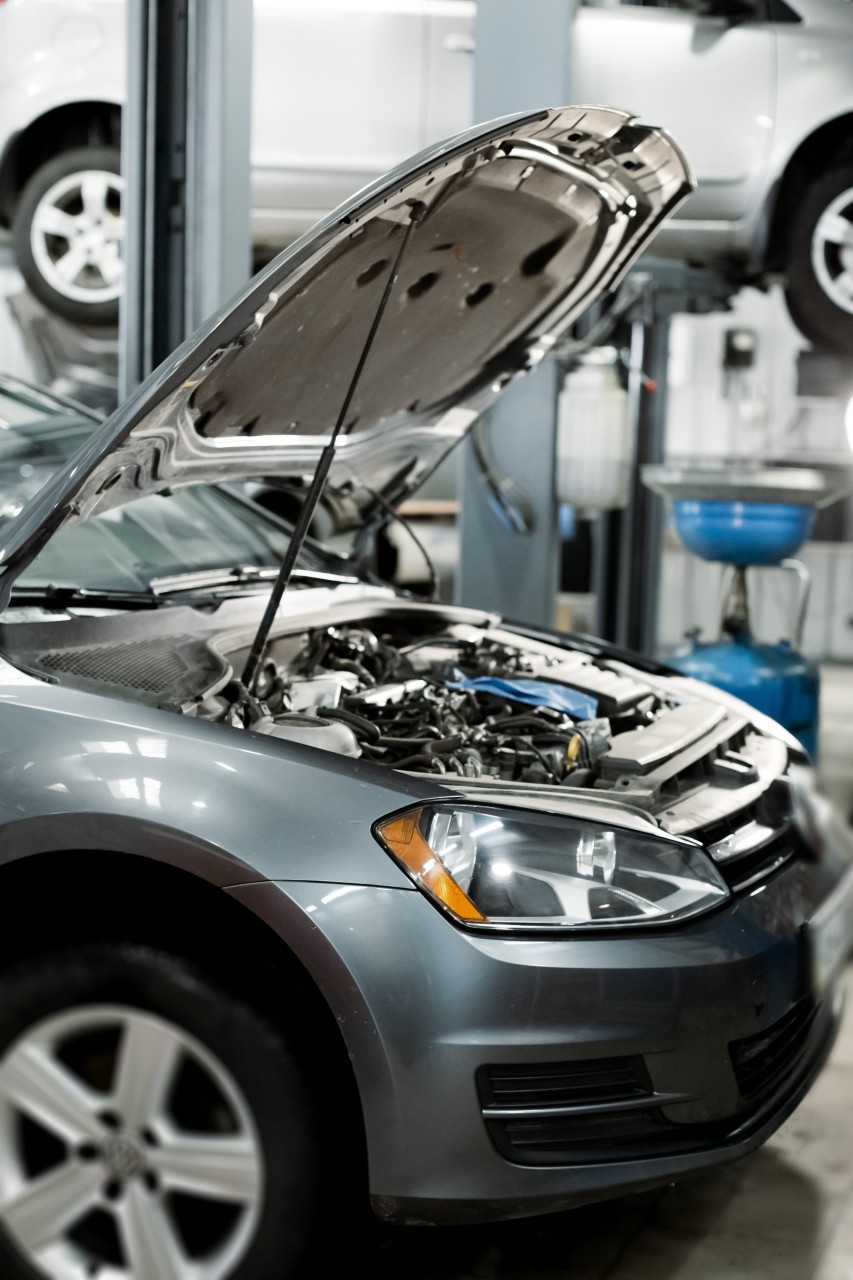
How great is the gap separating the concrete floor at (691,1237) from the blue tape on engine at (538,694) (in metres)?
0.82

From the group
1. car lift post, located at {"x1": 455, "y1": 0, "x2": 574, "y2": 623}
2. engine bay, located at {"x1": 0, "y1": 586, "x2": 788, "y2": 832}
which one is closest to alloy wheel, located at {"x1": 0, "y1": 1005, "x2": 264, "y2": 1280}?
engine bay, located at {"x1": 0, "y1": 586, "x2": 788, "y2": 832}

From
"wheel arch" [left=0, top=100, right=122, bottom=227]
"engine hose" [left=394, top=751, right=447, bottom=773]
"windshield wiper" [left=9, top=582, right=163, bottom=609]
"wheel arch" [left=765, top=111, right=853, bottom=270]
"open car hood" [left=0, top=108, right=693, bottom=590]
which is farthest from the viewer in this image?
"wheel arch" [left=765, top=111, right=853, bottom=270]

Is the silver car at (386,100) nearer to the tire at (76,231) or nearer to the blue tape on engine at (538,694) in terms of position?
the tire at (76,231)

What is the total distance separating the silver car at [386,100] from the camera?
4633 millimetres

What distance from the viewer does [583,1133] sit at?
5.31 feet

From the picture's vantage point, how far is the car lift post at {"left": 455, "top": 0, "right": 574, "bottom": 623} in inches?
169

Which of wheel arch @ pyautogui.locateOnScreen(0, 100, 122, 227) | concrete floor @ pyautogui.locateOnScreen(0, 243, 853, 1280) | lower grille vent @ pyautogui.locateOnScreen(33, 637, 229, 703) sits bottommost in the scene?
concrete floor @ pyautogui.locateOnScreen(0, 243, 853, 1280)

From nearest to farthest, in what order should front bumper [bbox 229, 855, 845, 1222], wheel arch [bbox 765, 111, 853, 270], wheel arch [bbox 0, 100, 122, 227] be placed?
front bumper [bbox 229, 855, 845, 1222] → wheel arch [bbox 0, 100, 122, 227] → wheel arch [bbox 765, 111, 853, 270]

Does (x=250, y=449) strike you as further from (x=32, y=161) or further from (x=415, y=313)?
(x=32, y=161)

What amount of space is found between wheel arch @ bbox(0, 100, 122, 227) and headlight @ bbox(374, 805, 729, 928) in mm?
3641

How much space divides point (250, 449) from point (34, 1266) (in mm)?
1399

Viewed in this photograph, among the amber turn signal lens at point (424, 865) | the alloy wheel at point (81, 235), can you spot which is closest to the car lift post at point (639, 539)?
the alloy wheel at point (81, 235)

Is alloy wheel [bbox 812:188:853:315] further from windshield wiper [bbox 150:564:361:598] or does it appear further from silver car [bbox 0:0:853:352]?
windshield wiper [bbox 150:564:361:598]

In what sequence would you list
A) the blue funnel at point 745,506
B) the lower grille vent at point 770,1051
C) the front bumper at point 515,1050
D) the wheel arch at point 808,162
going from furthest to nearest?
the wheel arch at point 808,162 → the blue funnel at point 745,506 → the lower grille vent at point 770,1051 → the front bumper at point 515,1050
